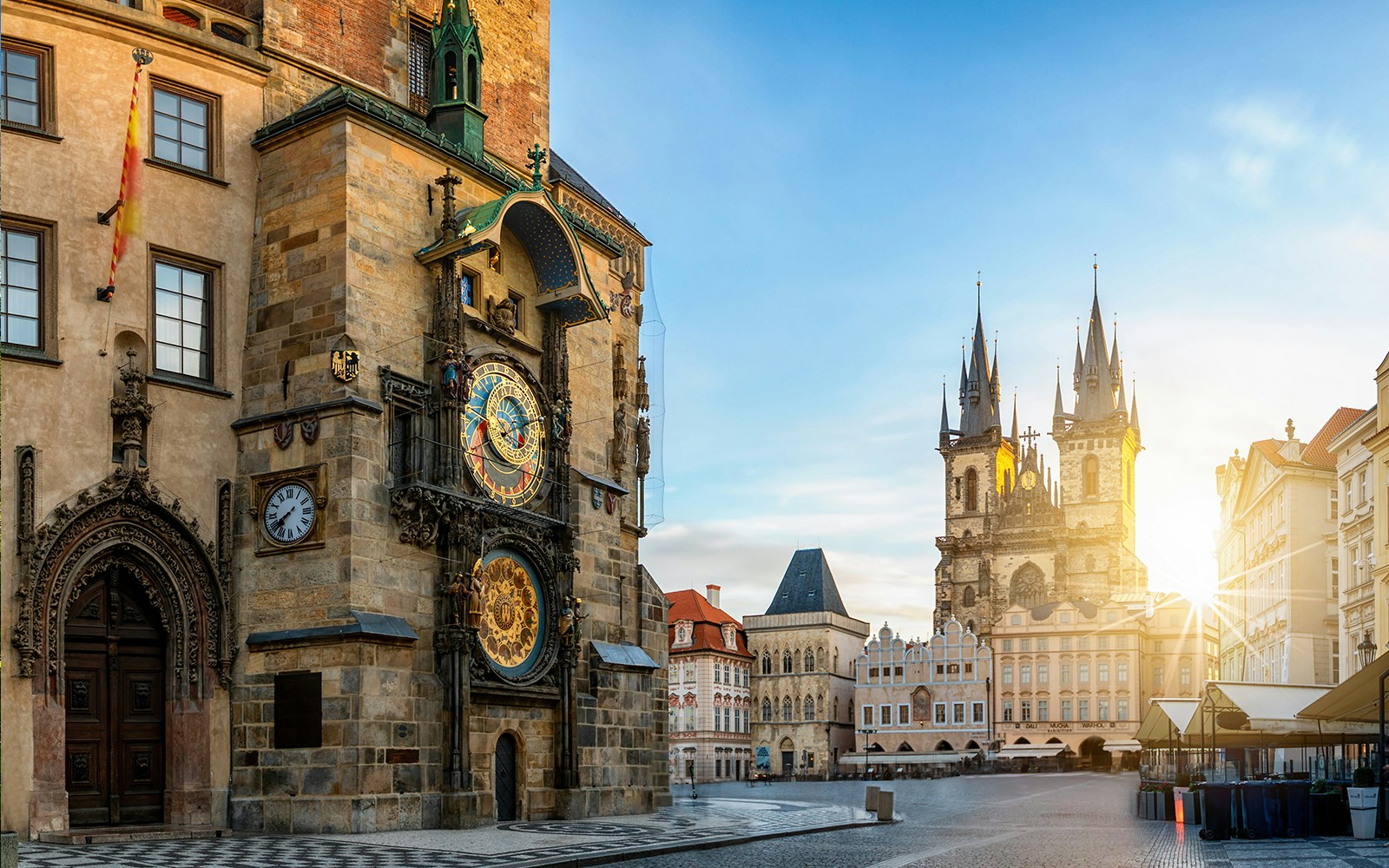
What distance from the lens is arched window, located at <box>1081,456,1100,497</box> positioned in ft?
413

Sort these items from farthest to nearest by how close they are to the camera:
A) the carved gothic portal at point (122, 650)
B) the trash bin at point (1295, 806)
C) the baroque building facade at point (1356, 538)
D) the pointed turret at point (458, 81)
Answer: the baroque building facade at point (1356, 538) < the pointed turret at point (458, 81) < the trash bin at point (1295, 806) < the carved gothic portal at point (122, 650)

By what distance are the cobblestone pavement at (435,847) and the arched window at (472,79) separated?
41.1ft

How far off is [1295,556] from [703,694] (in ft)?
181

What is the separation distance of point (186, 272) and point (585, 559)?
880cm

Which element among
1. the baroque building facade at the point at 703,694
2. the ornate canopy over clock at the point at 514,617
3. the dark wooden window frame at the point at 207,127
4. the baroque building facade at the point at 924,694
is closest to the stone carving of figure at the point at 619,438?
the ornate canopy over clock at the point at 514,617

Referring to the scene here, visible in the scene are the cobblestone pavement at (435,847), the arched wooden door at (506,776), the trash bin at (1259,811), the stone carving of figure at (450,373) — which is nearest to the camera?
the cobblestone pavement at (435,847)

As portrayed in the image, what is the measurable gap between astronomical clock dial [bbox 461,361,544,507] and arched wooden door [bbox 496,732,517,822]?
3.99 metres

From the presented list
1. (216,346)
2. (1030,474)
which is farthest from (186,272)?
(1030,474)

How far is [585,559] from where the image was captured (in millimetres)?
26422

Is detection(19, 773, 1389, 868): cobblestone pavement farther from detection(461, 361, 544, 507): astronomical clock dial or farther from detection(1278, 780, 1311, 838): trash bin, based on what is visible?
detection(461, 361, 544, 507): astronomical clock dial

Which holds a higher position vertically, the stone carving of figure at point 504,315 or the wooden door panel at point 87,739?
the stone carving of figure at point 504,315

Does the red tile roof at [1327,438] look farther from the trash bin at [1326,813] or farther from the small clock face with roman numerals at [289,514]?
the small clock face with roman numerals at [289,514]

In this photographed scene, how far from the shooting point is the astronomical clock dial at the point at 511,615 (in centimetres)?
2333

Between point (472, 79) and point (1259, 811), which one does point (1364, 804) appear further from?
point (472, 79)
